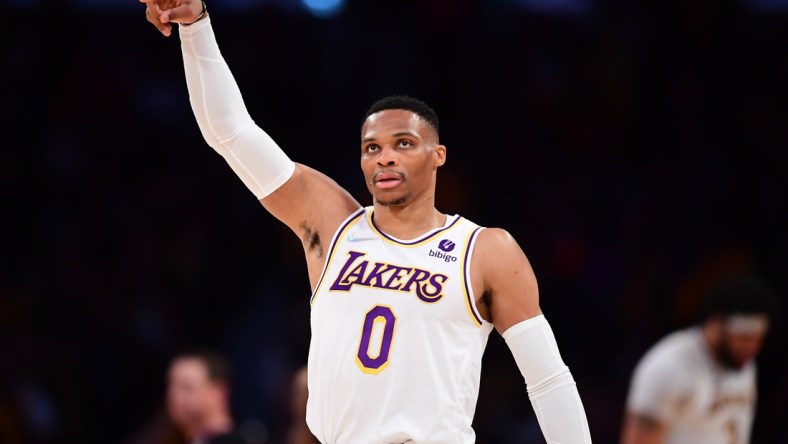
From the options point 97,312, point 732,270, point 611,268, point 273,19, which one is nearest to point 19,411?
point 97,312

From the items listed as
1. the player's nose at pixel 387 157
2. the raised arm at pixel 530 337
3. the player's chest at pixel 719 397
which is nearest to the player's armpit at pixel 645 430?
the player's chest at pixel 719 397

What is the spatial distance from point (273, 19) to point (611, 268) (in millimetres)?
3874

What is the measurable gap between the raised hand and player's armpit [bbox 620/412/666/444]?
4.02 metres

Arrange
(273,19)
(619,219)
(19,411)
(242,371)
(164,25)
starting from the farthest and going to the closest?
(273,19) < (619,219) < (242,371) < (19,411) < (164,25)

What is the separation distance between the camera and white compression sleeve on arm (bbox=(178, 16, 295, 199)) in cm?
459

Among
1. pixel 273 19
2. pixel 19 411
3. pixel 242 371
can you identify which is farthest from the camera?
pixel 273 19

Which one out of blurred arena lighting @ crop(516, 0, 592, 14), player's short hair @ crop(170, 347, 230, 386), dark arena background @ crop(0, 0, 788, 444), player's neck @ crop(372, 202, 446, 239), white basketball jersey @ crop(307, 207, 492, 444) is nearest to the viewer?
white basketball jersey @ crop(307, 207, 492, 444)

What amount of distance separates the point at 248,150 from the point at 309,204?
326mm

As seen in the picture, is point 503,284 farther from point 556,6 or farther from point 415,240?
point 556,6

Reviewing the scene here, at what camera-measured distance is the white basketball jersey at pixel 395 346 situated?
4.31 m

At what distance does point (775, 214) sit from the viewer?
1053 cm

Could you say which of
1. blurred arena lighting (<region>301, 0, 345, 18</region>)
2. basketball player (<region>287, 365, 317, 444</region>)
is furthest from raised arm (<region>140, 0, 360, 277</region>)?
blurred arena lighting (<region>301, 0, 345, 18</region>)

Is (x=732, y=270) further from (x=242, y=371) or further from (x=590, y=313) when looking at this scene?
(x=242, y=371)

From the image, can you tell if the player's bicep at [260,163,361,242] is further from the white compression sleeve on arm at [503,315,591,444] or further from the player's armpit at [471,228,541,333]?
the white compression sleeve on arm at [503,315,591,444]
